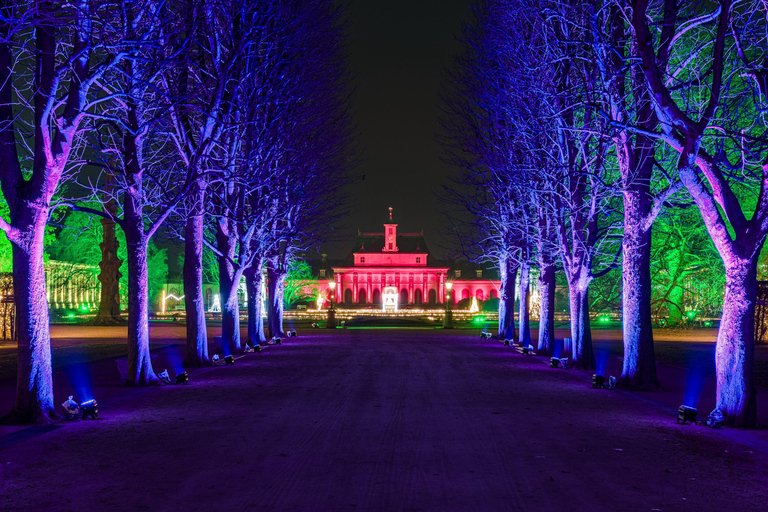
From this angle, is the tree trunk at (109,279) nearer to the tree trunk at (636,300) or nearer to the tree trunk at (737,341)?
the tree trunk at (636,300)

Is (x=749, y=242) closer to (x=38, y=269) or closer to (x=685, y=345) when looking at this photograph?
(x=38, y=269)

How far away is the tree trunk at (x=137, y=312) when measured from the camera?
52.0 ft

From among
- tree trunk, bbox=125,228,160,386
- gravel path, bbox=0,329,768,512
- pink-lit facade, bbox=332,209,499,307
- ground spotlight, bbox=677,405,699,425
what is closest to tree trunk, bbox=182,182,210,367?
tree trunk, bbox=125,228,160,386

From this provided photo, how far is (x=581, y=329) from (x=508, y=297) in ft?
49.3

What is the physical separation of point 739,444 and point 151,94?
15.8 meters

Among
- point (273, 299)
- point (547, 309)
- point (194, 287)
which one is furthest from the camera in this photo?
point (273, 299)

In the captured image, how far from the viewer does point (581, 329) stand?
20766 mm

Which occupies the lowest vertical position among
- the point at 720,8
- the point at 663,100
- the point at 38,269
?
the point at 38,269

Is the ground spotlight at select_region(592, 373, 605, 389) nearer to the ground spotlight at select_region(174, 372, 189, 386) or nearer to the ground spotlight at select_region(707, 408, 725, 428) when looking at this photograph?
the ground spotlight at select_region(707, 408, 725, 428)

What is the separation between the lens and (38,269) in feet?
36.8

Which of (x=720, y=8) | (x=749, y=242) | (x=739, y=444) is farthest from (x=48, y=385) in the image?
(x=720, y=8)

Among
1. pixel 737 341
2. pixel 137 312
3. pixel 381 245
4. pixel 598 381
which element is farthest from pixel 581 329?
pixel 381 245

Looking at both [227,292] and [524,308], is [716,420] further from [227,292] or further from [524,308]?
[524,308]

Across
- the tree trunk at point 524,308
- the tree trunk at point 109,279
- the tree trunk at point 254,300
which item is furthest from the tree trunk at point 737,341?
the tree trunk at point 109,279
